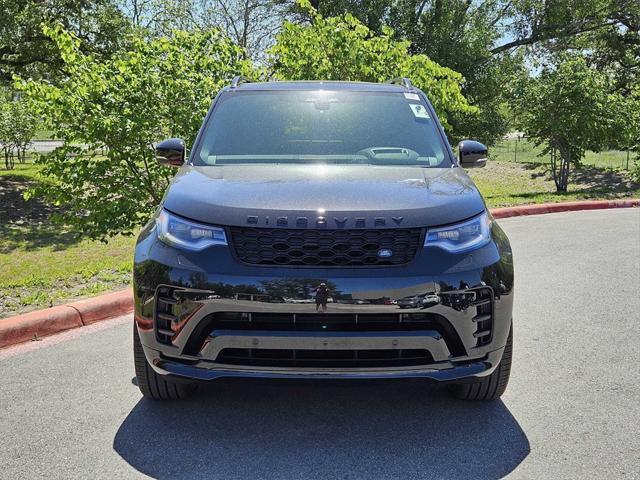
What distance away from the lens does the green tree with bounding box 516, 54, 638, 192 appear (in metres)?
17.4

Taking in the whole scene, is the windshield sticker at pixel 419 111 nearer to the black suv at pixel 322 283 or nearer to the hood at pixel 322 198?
the hood at pixel 322 198

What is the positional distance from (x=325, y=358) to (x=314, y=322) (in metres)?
0.18

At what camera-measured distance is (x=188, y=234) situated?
3145mm

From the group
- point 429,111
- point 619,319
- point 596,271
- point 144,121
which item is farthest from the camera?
point 144,121

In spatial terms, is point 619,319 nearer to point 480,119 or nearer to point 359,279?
point 359,279

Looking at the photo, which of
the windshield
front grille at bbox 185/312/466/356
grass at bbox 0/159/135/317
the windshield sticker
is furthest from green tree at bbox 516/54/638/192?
front grille at bbox 185/312/466/356

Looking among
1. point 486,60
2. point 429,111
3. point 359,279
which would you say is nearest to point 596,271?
point 429,111

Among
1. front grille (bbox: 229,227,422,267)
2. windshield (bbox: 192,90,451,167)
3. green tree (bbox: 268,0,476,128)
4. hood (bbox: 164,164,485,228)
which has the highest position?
green tree (bbox: 268,0,476,128)

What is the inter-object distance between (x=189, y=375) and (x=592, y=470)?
191 cm

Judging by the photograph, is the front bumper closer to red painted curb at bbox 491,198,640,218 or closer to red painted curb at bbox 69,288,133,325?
red painted curb at bbox 69,288,133,325

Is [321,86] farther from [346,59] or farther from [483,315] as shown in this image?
[346,59]

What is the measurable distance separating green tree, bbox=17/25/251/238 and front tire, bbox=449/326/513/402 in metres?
5.58

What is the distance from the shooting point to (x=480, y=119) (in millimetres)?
25078

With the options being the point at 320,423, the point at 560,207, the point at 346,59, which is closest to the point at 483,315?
the point at 320,423
